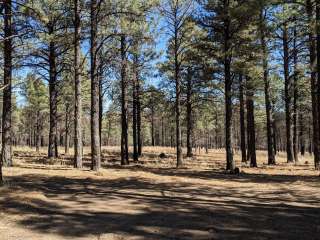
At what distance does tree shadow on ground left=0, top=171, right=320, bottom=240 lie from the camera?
6.98m

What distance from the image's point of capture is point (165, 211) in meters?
8.84

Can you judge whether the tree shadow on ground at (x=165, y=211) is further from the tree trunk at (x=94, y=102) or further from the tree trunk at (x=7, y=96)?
the tree trunk at (x=7, y=96)

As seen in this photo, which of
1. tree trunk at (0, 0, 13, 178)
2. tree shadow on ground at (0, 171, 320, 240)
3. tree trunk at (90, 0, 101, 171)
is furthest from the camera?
tree trunk at (0, 0, 13, 178)

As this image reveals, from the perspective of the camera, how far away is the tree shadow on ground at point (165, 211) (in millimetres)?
6977

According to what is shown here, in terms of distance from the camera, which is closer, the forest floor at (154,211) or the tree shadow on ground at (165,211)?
the forest floor at (154,211)

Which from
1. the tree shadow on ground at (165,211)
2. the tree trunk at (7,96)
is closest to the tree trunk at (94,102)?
the tree trunk at (7,96)

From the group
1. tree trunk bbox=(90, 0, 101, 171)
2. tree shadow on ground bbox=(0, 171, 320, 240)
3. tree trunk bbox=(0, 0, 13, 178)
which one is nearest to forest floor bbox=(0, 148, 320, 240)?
tree shadow on ground bbox=(0, 171, 320, 240)

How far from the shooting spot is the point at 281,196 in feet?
39.2

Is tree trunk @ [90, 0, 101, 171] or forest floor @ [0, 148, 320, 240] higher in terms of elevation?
tree trunk @ [90, 0, 101, 171]

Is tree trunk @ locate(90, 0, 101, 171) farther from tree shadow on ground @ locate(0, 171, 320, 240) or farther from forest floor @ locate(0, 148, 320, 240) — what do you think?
tree shadow on ground @ locate(0, 171, 320, 240)

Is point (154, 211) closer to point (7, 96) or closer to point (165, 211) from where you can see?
point (165, 211)

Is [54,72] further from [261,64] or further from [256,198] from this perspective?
[256,198]

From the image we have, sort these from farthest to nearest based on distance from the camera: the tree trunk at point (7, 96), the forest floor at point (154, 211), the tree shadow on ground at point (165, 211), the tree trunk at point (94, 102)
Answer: the tree trunk at point (7, 96)
the tree trunk at point (94, 102)
the tree shadow on ground at point (165, 211)
the forest floor at point (154, 211)

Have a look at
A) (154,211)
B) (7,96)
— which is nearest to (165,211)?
(154,211)
